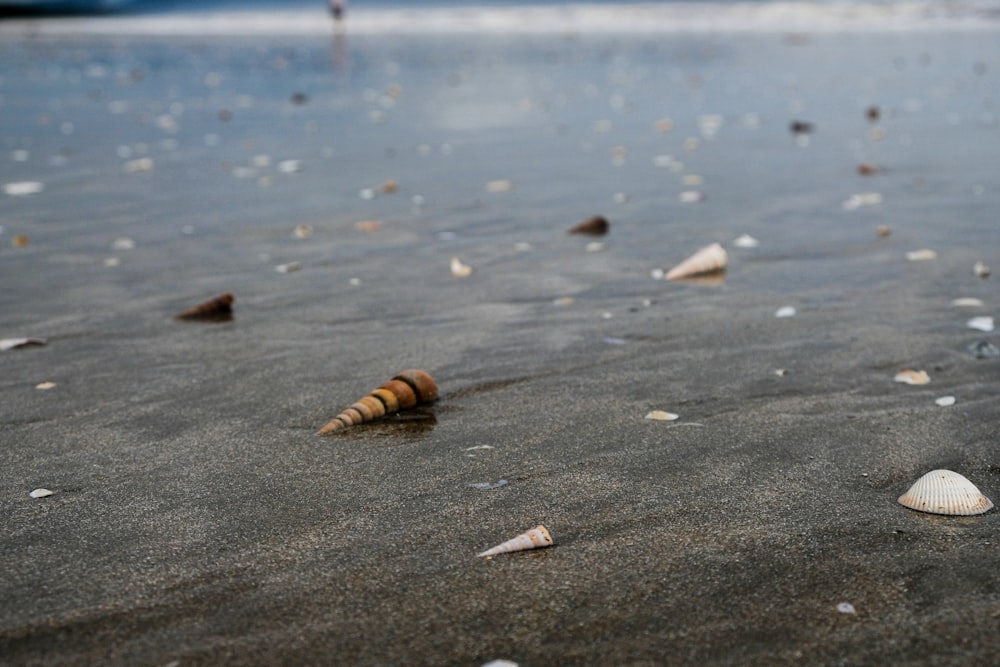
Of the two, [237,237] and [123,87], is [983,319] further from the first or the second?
[123,87]

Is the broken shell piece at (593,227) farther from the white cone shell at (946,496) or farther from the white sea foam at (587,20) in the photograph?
the white sea foam at (587,20)

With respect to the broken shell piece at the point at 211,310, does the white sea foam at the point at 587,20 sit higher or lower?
higher

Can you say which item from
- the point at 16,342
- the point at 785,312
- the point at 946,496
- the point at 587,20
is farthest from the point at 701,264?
the point at 587,20

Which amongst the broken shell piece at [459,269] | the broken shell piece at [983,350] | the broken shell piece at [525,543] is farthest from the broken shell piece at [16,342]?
the broken shell piece at [983,350]

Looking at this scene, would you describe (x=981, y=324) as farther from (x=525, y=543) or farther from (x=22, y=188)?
(x=22, y=188)

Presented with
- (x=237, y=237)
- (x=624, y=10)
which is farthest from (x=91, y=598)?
(x=624, y=10)

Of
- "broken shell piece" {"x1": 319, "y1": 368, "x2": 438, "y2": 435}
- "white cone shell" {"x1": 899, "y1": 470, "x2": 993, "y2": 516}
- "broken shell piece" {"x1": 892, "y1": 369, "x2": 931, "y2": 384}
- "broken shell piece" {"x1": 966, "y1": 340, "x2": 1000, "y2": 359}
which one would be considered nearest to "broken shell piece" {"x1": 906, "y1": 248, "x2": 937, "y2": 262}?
"broken shell piece" {"x1": 966, "y1": 340, "x2": 1000, "y2": 359}

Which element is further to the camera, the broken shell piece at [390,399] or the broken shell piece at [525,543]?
the broken shell piece at [390,399]

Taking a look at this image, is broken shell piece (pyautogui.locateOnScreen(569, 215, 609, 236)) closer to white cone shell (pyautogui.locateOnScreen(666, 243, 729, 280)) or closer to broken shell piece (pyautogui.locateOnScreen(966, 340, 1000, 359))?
white cone shell (pyautogui.locateOnScreen(666, 243, 729, 280))
